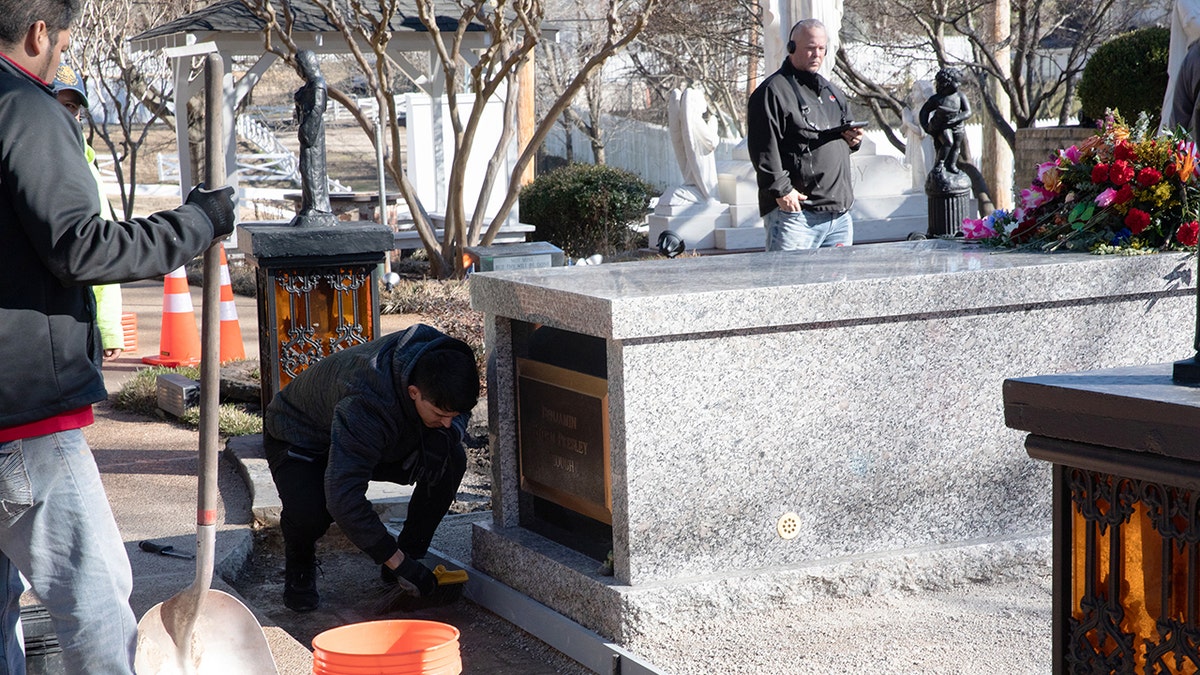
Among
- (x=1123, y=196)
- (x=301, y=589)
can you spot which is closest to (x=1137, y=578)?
(x=1123, y=196)

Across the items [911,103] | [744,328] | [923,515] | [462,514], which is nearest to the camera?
[744,328]

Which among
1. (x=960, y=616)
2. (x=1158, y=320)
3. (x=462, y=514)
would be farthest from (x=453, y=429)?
(x=1158, y=320)

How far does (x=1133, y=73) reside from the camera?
1459 centimetres

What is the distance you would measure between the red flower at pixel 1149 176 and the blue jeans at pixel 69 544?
12.2 feet

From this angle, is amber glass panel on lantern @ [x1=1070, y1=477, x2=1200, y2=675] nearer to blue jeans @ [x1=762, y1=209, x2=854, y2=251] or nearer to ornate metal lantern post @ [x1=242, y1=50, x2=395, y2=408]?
blue jeans @ [x1=762, y1=209, x2=854, y2=251]

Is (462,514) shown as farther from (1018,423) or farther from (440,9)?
(440,9)

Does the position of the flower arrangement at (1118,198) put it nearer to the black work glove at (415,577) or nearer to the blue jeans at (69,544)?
the black work glove at (415,577)

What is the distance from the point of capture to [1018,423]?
2.31m

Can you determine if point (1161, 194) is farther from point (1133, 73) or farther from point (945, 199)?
point (1133, 73)

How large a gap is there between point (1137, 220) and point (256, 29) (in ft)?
44.9

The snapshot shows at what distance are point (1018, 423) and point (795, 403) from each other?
73.1 inches

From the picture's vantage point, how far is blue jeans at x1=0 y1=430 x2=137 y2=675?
8.65 ft

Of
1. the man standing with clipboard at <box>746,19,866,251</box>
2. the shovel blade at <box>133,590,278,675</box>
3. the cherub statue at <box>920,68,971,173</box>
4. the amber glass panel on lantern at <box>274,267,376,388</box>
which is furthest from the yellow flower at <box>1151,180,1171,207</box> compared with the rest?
the cherub statue at <box>920,68,971,173</box>

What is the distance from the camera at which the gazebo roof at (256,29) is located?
54.3ft
